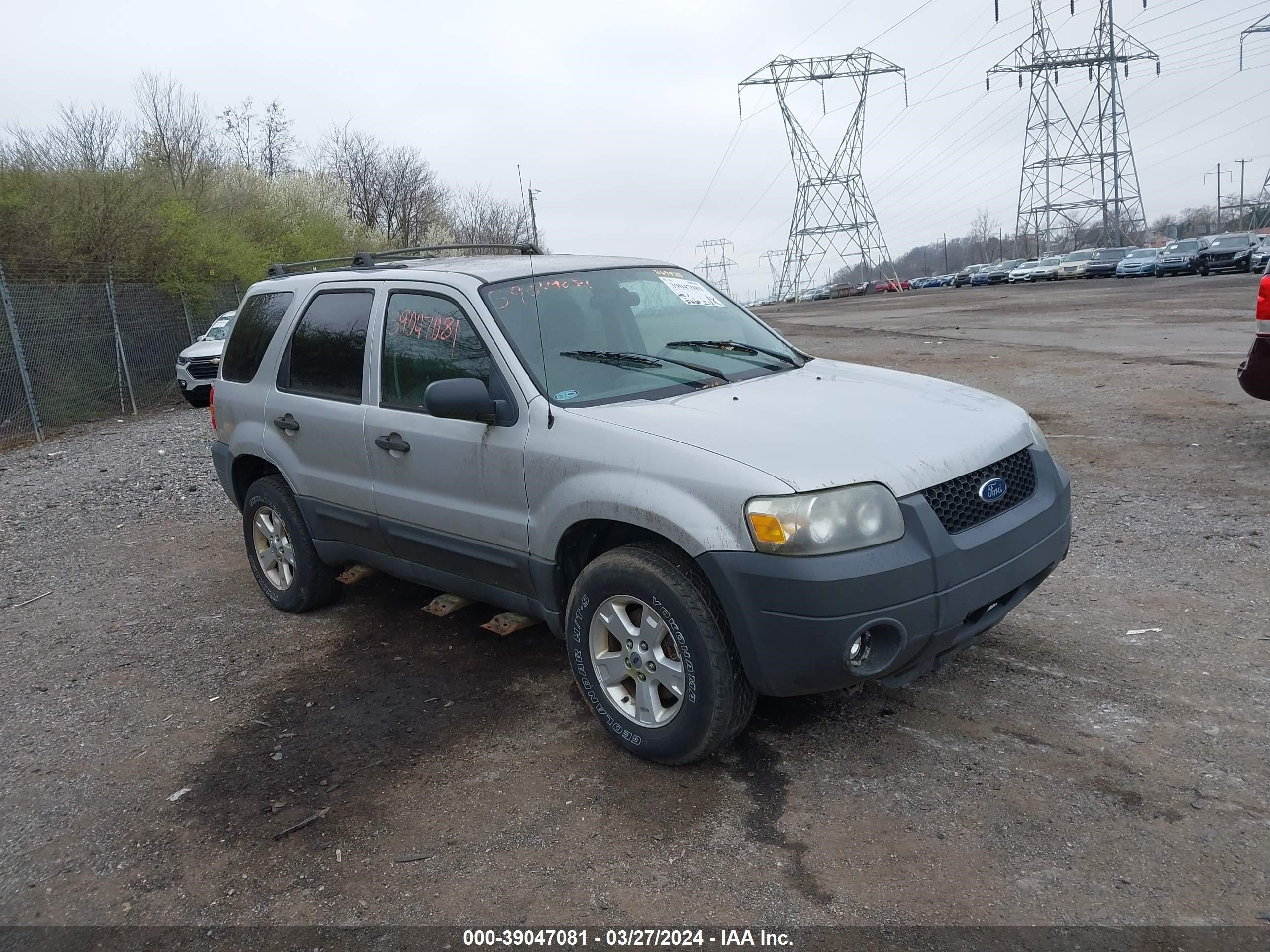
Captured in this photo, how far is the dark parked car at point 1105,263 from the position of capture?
48.8 meters

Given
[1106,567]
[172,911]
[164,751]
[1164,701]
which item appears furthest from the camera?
[1106,567]

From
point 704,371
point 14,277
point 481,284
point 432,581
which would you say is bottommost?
point 432,581

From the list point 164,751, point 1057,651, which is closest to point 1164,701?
point 1057,651

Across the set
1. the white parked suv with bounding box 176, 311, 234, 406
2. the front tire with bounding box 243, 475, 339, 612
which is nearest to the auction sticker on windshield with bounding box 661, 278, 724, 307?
the front tire with bounding box 243, 475, 339, 612

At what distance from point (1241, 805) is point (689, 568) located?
192 centimetres

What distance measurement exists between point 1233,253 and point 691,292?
39.4 metres

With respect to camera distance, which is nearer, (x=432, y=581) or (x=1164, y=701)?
(x=1164, y=701)

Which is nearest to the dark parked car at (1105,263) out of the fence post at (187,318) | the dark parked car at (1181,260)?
the dark parked car at (1181,260)

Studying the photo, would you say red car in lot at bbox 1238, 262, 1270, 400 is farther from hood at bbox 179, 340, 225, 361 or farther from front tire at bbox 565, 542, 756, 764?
hood at bbox 179, 340, 225, 361

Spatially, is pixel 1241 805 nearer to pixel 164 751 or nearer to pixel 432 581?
pixel 432 581

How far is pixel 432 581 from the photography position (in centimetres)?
472

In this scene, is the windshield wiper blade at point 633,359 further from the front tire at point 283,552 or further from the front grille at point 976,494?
the front tire at point 283,552

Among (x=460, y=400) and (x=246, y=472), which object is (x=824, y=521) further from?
(x=246, y=472)

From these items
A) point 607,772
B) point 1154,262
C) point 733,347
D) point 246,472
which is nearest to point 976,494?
point 733,347
